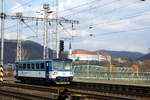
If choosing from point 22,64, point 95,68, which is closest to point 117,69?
point 95,68

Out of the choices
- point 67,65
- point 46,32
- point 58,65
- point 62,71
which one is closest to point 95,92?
point 62,71

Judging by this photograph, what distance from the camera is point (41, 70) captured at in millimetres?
28953

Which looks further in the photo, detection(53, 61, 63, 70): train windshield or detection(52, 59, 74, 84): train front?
detection(53, 61, 63, 70): train windshield

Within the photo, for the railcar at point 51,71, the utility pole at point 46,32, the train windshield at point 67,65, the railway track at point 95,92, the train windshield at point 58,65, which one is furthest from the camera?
the utility pole at point 46,32

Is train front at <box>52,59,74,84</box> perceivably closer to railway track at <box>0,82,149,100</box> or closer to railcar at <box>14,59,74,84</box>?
railcar at <box>14,59,74,84</box>

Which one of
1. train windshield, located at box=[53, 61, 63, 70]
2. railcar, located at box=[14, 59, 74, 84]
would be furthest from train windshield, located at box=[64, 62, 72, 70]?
train windshield, located at box=[53, 61, 63, 70]

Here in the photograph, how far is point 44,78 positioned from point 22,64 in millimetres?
5376

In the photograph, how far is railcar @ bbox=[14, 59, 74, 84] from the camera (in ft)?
91.9

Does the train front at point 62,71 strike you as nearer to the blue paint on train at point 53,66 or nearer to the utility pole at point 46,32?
the blue paint on train at point 53,66

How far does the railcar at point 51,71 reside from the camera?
28.0 meters

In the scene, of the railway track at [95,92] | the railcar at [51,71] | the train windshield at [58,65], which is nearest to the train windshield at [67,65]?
the railcar at [51,71]

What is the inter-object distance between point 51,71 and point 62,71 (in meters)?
1.47

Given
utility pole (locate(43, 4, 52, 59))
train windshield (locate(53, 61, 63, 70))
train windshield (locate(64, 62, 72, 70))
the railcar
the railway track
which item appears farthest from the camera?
utility pole (locate(43, 4, 52, 59))

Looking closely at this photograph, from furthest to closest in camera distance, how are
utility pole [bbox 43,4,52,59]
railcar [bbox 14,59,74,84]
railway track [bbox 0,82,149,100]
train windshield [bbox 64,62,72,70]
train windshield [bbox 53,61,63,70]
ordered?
utility pole [bbox 43,4,52,59] < train windshield [bbox 64,62,72,70] < train windshield [bbox 53,61,63,70] < railcar [bbox 14,59,74,84] < railway track [bbox 0,82,149,100]
